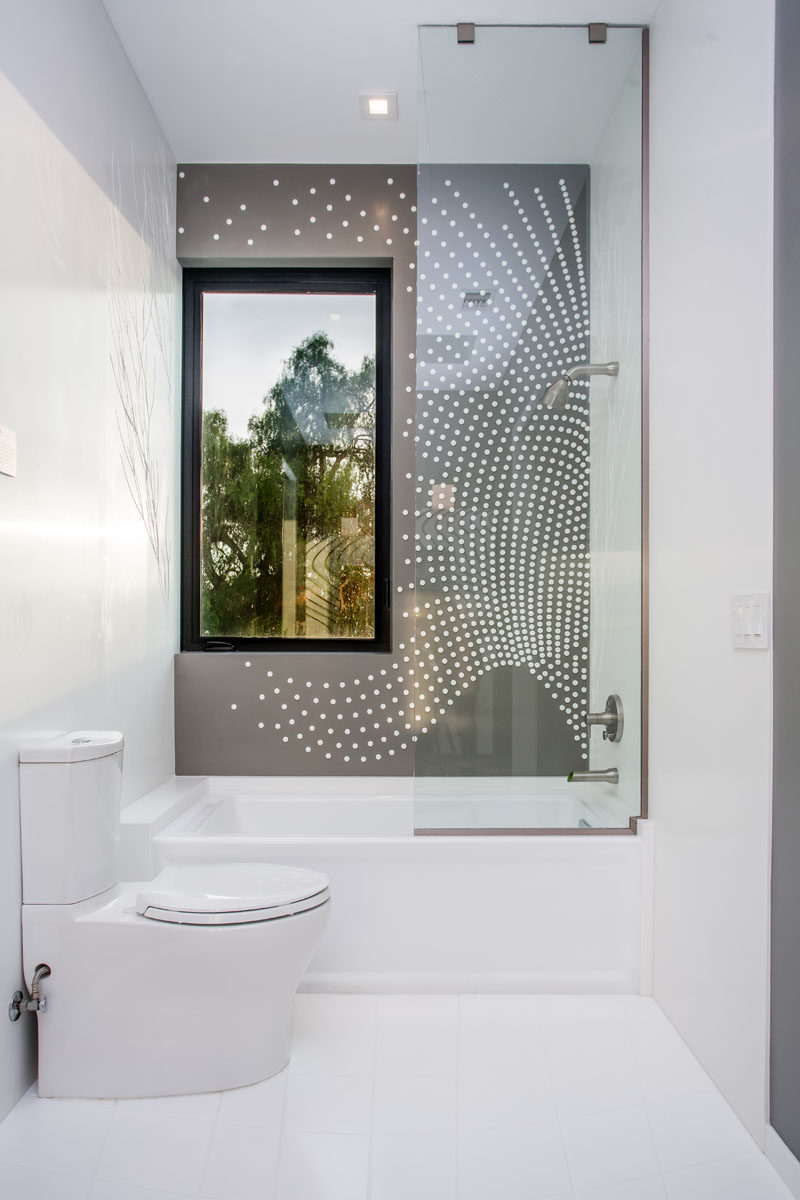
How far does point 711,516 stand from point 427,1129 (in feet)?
4.85

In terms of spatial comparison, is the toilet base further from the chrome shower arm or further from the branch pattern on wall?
the chrome shower arm

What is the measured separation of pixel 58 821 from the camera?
1.81 metres

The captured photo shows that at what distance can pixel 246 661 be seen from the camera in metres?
3.05

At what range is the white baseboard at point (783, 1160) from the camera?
4.78 ft

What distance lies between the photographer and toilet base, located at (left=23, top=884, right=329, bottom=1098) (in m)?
1.79

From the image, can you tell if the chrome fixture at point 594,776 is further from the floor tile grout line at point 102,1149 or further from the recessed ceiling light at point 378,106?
the recessed ceiling light at point 378,106

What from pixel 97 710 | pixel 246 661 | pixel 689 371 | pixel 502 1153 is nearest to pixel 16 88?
pixel 97 710

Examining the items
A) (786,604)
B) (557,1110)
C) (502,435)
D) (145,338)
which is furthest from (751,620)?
(145,338)

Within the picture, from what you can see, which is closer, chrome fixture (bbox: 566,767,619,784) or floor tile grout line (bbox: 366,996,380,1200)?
floor tile grout line (bbox: 366,996,380,1200)

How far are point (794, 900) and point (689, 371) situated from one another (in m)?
1.25

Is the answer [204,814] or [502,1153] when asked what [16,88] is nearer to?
[204,814]

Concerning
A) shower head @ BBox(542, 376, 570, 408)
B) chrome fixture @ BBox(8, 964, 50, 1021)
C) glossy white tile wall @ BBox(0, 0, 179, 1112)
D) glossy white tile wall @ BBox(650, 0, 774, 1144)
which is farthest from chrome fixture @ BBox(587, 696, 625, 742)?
chrome fixture @ BBox(8, 964, 50, 1021)

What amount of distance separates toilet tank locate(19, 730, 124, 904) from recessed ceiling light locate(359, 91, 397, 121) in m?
2.25

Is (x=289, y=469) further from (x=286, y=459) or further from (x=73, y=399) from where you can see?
(x=73, y=399)
